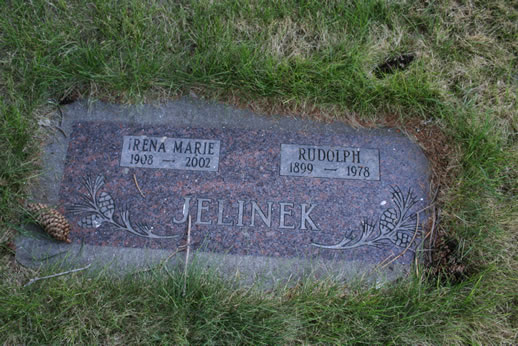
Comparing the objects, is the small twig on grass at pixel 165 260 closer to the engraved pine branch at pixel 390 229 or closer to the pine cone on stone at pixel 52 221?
the pine cone on stone at pixel 52 221

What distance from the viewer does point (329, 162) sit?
2.17 m

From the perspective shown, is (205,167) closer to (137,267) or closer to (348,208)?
(137,267)

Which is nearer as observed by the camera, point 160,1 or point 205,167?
point 205,167

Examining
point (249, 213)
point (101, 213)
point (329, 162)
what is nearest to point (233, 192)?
point (249, 213)

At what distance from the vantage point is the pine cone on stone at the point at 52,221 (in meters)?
2.00

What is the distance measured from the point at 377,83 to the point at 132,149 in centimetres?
126

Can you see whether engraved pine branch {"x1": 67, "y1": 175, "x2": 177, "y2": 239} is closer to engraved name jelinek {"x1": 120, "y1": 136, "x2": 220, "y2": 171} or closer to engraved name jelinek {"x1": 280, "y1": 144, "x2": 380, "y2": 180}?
engraved name jelinek {"x1": 120, "y1": 136, "x2": 220, "y2": 171}

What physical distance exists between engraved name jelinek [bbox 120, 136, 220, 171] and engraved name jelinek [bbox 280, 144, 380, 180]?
0.36m

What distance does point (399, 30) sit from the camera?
238 cm

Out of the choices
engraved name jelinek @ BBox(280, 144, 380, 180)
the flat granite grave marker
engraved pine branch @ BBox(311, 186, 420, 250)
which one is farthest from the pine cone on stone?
engraved pine branch @ BBox(311, 186, 420, 250)

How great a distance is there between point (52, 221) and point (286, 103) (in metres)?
1.23

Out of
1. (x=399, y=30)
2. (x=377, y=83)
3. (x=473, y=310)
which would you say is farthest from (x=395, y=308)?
(x=399, y=30)

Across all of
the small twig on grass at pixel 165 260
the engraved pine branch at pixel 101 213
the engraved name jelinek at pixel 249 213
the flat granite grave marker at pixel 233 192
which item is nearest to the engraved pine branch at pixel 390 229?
the flat granite grave marker at pixel 233 192

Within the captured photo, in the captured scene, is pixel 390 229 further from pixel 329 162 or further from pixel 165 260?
pixel 165 260
